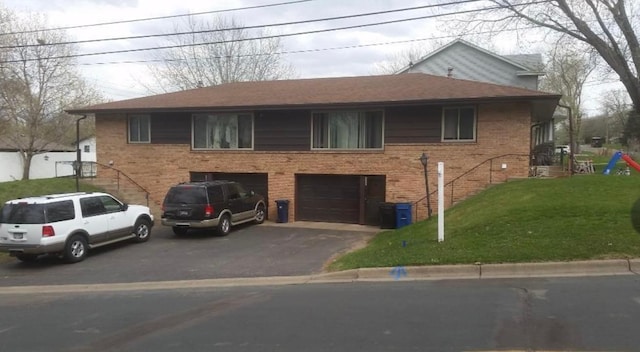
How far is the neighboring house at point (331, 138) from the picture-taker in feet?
58.7

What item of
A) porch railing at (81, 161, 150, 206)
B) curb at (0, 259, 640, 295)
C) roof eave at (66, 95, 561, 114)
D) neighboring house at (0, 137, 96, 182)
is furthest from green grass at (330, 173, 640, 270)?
neighboring house at (0, 137, 96, 182)

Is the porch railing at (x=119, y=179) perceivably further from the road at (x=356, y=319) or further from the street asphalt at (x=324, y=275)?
the road at (x=356, y=319)

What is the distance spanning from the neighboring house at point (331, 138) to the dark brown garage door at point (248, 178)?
45 millimetres

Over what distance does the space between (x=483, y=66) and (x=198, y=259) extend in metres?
31.8

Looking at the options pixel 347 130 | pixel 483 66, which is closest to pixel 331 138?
pixel 347 130

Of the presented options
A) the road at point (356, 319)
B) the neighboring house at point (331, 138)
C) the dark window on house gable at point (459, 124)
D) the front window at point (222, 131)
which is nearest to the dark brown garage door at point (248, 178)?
the neighboring house at point (331, 138)

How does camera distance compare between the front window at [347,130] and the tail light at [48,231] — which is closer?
the tail light at [48,231]

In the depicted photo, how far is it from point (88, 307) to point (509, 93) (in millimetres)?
14108

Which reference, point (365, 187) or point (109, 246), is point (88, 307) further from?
point (365, 187)

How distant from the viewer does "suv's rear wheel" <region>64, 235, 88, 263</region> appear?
44.5 ft

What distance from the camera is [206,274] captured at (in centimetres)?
1138

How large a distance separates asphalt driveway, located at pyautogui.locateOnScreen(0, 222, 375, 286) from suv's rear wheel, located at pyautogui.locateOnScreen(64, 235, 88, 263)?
0.66 ft

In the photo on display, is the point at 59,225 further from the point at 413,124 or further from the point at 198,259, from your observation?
the point at 413,124

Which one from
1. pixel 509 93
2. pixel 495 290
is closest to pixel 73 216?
pixel 495 290
